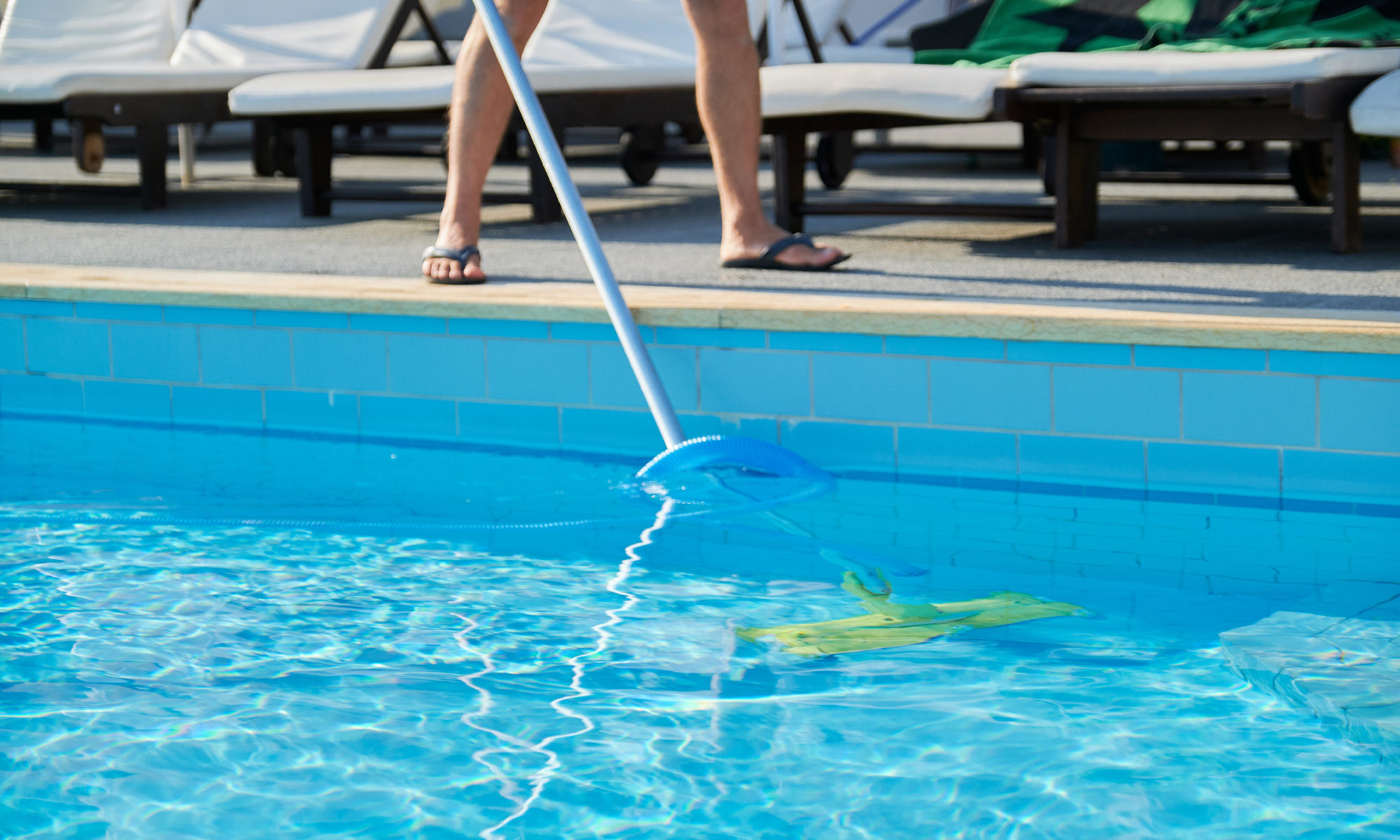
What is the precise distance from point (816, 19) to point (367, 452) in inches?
148

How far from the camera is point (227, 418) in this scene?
3139 mm

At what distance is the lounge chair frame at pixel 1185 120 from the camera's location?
10.2 ft

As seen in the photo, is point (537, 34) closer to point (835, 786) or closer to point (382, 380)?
point (382, 380)

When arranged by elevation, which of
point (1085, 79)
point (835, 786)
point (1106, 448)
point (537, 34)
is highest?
point (537, 34)

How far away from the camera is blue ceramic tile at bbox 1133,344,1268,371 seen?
2.36 metres

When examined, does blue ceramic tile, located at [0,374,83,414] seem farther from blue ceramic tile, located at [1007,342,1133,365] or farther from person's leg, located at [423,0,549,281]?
blue ceramic tile, located at [1007,342,1133,365]

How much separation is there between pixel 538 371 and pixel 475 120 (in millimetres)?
595

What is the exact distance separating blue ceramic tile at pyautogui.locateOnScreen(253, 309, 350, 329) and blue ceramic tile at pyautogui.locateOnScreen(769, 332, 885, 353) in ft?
2.77

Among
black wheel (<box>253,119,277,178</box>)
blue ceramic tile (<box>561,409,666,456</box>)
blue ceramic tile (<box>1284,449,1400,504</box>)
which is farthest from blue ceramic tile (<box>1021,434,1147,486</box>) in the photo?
black wheel (<box>253,119,277,178</box>)

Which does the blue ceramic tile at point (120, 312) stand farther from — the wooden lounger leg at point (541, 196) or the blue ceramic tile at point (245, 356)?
the wooden lounger leg at point (541, 196)

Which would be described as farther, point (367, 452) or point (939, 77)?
point (939, 77)

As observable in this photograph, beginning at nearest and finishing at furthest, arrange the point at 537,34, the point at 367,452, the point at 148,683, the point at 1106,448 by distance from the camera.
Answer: the point at 148,683 → the point at 1106,448 → the point at 367,452 → the point at 537,34

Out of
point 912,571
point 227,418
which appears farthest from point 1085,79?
point 227,418

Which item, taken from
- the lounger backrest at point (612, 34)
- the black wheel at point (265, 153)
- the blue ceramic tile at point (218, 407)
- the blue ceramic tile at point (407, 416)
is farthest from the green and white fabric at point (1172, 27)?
the black wheel at point (265, 153)
